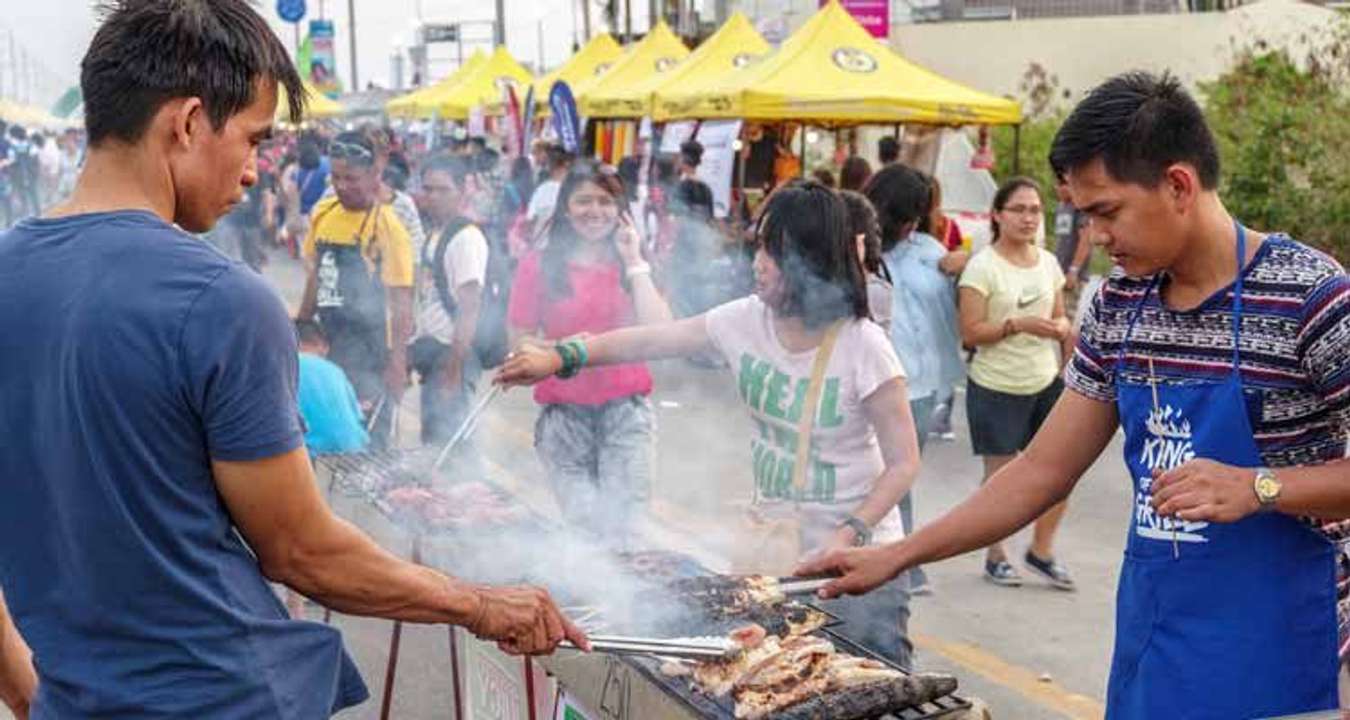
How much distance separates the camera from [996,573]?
275 inches

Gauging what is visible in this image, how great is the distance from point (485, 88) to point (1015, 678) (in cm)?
2168

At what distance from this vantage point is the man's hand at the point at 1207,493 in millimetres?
2482

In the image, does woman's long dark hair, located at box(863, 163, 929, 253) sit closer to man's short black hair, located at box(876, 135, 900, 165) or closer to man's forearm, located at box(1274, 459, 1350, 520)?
man's forearm, located at box(1274, 459, 1350, 520)

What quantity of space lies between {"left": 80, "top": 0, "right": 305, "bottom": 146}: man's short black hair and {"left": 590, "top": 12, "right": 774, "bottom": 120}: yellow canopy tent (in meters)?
12.9

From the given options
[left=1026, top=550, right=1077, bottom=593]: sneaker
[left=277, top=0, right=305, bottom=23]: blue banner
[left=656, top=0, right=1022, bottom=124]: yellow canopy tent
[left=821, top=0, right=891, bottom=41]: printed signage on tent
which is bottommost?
[left=1026, top=550, right=1077, bottom=593]: sneaker

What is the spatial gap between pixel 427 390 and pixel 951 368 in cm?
286

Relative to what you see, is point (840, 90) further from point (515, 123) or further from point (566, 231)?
Answer: point (515, 123)

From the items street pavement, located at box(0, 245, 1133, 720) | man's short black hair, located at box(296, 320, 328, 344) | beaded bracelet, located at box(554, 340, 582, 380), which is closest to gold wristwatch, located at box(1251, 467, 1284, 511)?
beaded bracelet, located at box(554, 340, 582, 380)

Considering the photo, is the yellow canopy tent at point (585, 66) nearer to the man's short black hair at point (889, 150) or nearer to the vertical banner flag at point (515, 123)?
the vertical banner flag at point (515, 123)

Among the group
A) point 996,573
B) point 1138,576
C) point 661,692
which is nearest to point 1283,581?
point 1138,576

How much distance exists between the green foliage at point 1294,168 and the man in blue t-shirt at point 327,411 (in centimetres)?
925

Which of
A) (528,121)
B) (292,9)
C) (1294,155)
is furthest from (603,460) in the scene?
(292,9)

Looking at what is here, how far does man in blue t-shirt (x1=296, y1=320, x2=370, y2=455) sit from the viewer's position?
19.4 ft

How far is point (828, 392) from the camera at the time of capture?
4062 millimetres
